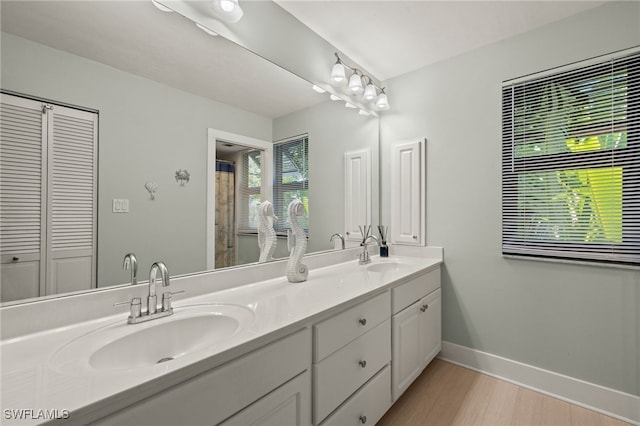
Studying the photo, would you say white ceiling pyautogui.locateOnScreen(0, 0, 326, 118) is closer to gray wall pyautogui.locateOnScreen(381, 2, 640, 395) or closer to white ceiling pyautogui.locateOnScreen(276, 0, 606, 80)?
white ceiling pyautogui.locateOnScreen(276, 0, 606, 80)

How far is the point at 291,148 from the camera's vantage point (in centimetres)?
184

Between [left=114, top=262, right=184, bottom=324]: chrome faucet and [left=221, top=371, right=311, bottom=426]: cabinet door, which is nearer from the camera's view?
[left=221, top=371, right=311, bottom=426]: cabinet door

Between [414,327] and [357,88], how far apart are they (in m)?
1.79

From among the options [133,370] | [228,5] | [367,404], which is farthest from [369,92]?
[133,370]

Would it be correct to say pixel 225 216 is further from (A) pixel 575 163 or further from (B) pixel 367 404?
(A) pixel 575 163

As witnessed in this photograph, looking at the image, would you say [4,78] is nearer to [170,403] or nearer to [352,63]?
[170,403]

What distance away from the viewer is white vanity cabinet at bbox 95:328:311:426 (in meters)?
0.68

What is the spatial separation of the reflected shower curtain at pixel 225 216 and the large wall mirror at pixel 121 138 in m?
0.01

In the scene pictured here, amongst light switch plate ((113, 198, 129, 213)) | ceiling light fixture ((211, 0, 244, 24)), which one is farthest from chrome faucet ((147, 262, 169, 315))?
ceiling light fixture ((211, 0, 244, 24))

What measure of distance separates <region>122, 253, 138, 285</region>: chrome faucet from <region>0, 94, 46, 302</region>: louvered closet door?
0.24 meters

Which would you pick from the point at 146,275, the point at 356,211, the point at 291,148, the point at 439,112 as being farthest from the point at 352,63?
the point at 146,275

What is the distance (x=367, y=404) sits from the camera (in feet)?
4.54

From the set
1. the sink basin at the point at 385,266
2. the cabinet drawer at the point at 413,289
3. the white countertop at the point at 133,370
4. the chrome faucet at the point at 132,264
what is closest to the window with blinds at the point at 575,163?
the cabinet drawer at the point at 413,289

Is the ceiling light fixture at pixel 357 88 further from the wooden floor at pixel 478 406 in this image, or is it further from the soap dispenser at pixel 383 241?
the wooden floor at pixel 478 406
